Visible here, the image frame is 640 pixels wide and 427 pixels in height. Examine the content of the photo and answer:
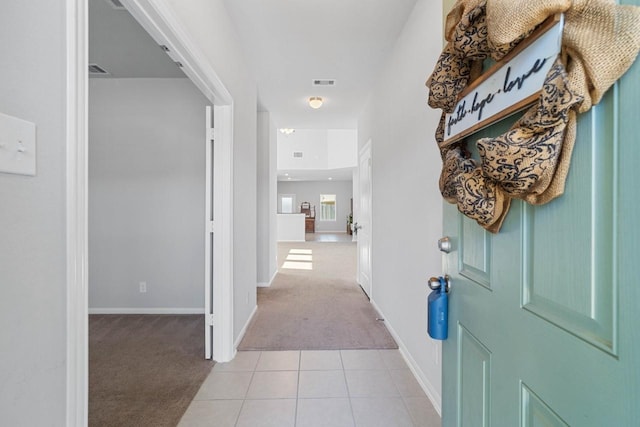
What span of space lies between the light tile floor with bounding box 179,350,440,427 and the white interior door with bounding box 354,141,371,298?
1640 millimetres

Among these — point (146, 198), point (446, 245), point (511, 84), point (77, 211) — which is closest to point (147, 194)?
point (146, 198)

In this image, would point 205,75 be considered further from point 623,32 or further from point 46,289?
point 623,32

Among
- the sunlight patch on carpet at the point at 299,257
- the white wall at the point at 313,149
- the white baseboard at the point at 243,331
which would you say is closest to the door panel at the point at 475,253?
the white baseboard at the point at 243,331

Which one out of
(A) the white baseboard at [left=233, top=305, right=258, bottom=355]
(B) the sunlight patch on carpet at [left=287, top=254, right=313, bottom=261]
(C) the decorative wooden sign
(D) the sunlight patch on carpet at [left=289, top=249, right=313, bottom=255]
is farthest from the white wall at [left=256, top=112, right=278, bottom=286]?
(C) the decorative wooden sign

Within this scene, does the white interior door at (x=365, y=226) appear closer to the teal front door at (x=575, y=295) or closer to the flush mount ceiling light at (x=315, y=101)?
the flush mount ceiling light at (x=315, y=101)

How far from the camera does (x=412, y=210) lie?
2203mm

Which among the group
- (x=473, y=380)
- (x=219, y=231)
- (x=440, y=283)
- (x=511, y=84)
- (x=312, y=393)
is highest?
(x=511, y=84)

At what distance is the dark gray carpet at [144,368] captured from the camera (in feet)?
5.85

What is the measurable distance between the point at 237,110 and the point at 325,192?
12200 millimetres

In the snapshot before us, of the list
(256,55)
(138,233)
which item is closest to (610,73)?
(256,55)

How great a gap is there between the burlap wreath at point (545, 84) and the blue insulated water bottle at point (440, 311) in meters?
0.40

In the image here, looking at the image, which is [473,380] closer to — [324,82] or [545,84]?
[545,84]

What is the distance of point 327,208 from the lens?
589 inches

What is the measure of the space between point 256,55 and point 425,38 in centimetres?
168
